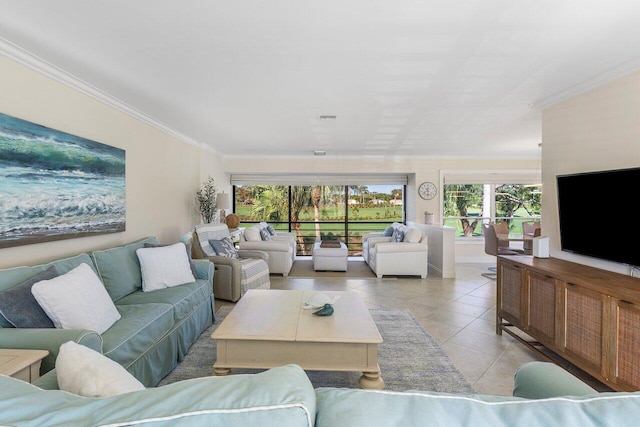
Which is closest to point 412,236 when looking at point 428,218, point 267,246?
point 428,218

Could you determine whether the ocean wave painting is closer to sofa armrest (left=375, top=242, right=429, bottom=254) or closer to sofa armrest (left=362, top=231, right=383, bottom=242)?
sofa armrest (left=375, top=242, right=429, bottom=254)

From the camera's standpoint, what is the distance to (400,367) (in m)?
2.49

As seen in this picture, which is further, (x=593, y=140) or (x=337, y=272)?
(x=337, y=272)

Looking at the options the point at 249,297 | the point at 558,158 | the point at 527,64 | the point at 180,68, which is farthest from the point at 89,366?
the point at 558,158

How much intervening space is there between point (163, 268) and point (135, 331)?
1.00 m

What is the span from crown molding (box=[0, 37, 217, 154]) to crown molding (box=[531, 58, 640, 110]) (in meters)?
4.52

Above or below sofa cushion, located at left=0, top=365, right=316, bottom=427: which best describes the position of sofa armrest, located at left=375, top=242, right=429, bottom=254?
below

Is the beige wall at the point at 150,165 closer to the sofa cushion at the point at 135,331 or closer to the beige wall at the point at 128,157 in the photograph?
the beige wall at the point at 128,157

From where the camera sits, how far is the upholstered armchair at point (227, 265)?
403cm

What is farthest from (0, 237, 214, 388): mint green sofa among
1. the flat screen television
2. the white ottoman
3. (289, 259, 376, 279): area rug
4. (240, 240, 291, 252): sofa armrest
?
the flat screen television

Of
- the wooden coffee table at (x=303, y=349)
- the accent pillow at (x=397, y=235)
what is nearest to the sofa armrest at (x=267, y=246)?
the accent pillow at (x=397, y=235)

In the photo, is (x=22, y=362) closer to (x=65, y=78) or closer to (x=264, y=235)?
(x=65, y=78)

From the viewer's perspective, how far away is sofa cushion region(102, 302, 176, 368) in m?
1.88

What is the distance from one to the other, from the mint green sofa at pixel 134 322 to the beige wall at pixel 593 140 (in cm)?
350
